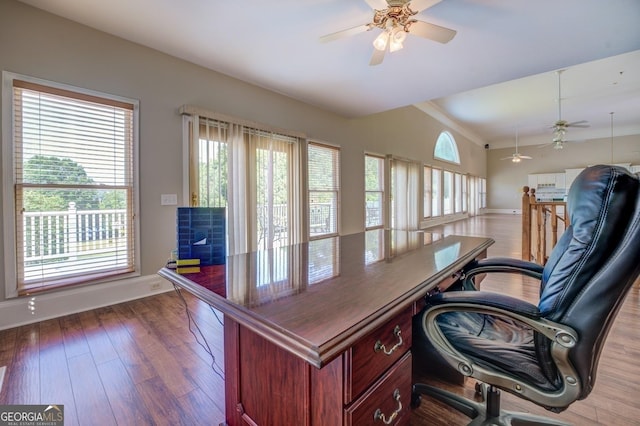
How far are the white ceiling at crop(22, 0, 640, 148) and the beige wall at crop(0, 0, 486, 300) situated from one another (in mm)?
139

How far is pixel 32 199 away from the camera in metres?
2.44

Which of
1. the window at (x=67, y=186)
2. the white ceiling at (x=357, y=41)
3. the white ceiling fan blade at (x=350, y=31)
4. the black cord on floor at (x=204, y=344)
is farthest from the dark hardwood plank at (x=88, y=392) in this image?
the white ceiling fan blade at (x=350, y=31)

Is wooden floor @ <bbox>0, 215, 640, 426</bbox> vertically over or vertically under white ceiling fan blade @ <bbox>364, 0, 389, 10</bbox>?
under

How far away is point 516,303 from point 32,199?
3605mm

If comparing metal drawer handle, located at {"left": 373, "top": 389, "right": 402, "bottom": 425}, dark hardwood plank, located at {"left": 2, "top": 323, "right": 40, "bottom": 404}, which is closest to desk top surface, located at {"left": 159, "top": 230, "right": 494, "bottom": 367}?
metal drawer handle, located at {"left": 373, "top": 389, "right": 402, "bottom": 425}

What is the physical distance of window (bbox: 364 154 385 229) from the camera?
20.5 feet

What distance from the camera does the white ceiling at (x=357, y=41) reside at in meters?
2.43

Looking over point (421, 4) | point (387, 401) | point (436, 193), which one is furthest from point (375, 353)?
point (436, 193)

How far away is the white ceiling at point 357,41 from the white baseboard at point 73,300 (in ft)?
8.52

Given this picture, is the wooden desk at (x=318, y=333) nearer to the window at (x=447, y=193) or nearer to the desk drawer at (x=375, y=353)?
the desk drawer at (x=375, y=353)

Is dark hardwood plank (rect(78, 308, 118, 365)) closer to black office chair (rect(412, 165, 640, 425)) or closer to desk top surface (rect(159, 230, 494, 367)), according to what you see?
desk top surface (rect(159, 230, 494, 367))

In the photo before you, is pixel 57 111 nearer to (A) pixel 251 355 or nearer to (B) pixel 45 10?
(B) pixel 45 10

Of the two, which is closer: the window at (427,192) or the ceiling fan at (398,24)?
the ceiling fan at (398,24)

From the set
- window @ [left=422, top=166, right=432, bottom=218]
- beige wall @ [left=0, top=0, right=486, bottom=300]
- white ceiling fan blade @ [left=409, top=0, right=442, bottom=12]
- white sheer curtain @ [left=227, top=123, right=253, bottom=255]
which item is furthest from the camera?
window @ [left=422, top=166, right=432, bottom=218]
